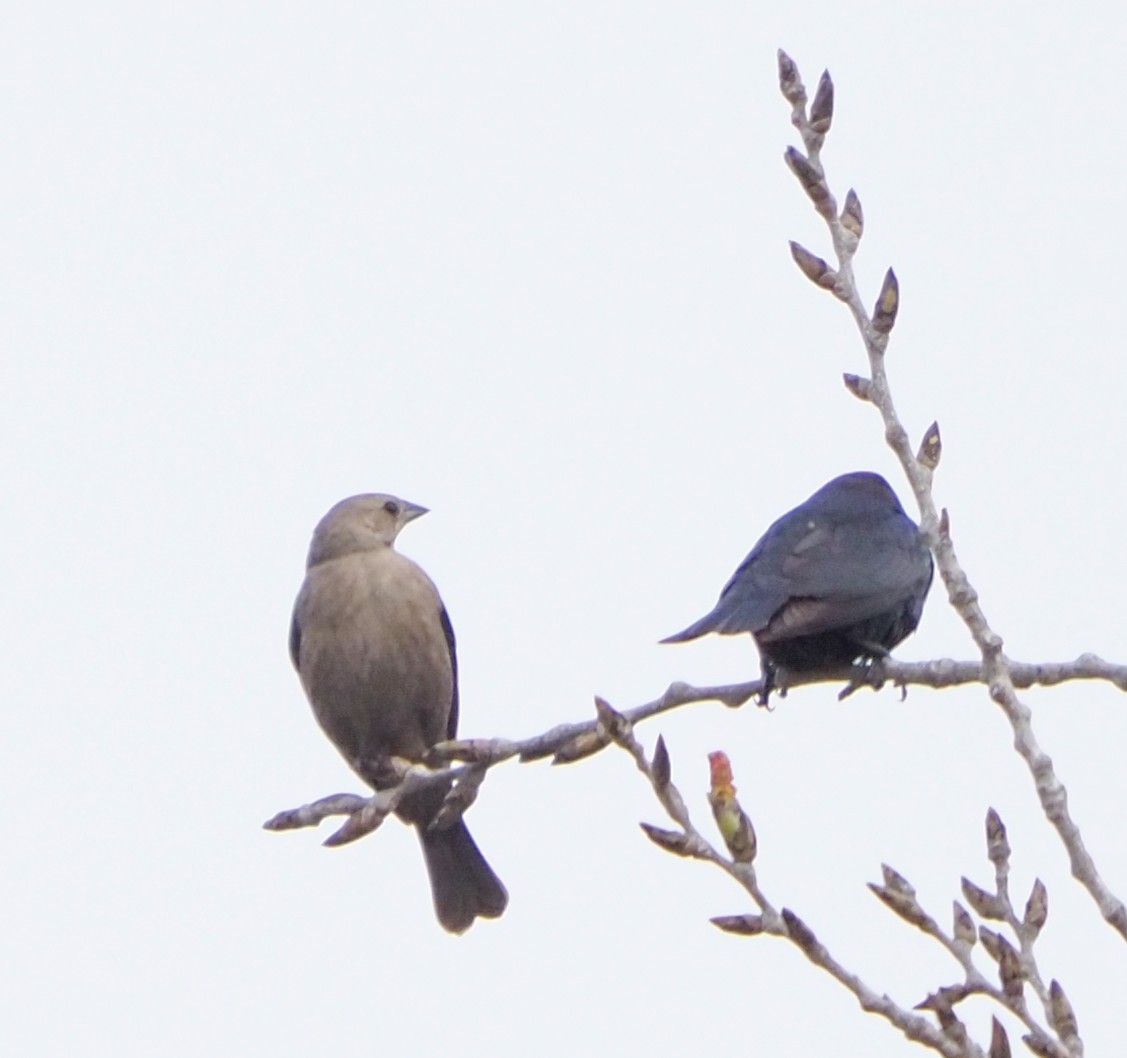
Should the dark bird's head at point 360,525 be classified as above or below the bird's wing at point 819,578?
above

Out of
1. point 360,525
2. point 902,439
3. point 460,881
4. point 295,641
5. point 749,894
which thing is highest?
point 360,525

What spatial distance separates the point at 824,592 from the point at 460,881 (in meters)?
3.65

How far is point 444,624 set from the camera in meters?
9.02

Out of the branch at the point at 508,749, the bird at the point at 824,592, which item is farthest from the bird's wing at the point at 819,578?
the branch at the point at 508,749

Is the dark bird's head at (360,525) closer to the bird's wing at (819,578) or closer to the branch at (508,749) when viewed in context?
the bird's wing at (819,578)

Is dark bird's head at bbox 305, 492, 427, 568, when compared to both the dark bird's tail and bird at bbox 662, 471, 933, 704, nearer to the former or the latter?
the dark bird's tail

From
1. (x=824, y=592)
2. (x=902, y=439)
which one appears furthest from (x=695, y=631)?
(x=902, y=439)

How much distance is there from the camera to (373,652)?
8.62 meters

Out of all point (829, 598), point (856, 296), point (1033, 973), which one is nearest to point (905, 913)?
point (1033, 973)

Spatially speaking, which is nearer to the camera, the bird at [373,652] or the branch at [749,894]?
the branch at [749,894]

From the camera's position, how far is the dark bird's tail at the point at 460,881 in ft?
31.1

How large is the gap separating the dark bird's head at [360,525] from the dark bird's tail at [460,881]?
139cm

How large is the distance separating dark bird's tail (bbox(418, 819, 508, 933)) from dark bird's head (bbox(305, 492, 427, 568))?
1.39 m

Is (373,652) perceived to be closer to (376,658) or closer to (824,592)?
(376,658)
